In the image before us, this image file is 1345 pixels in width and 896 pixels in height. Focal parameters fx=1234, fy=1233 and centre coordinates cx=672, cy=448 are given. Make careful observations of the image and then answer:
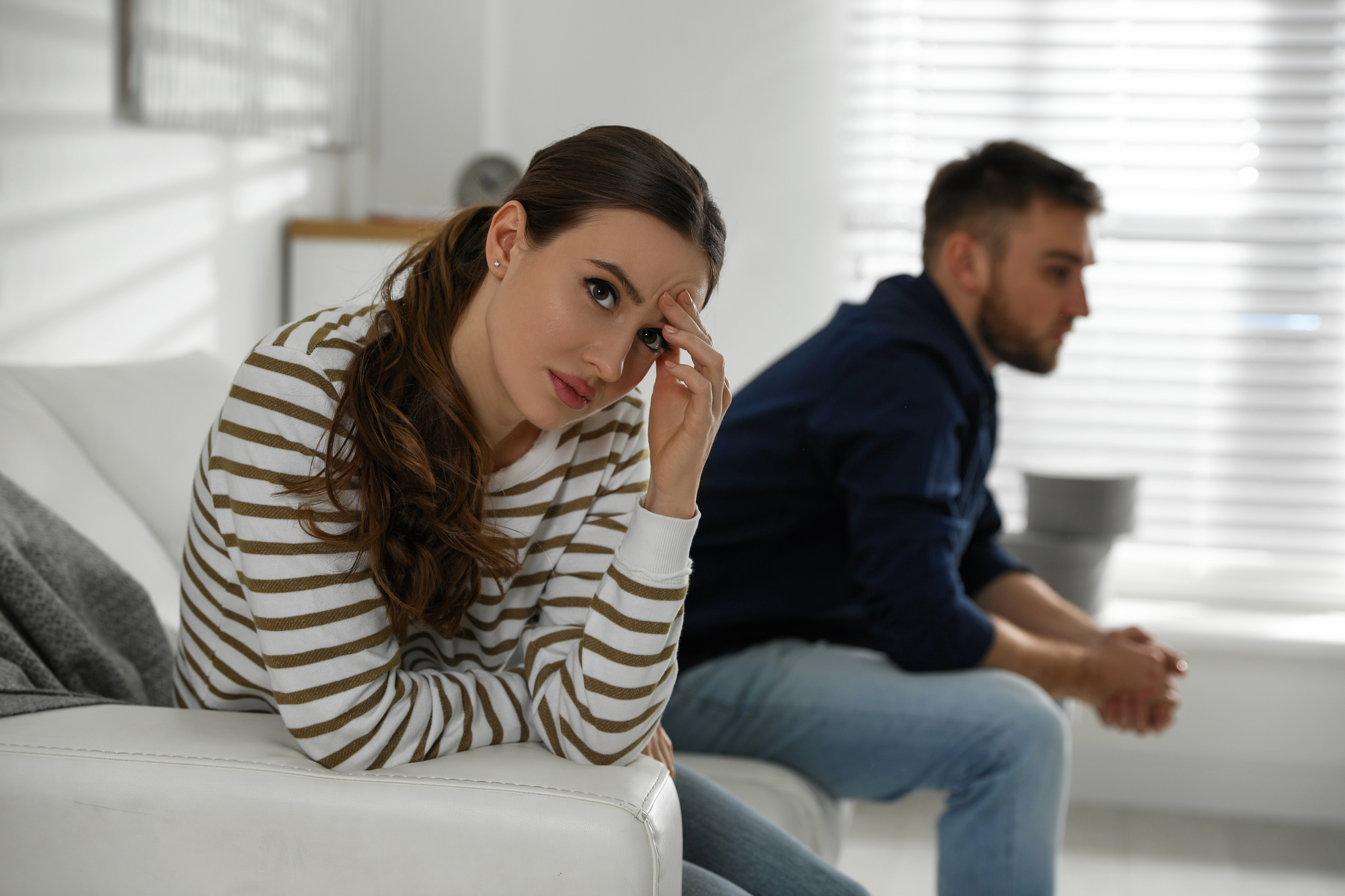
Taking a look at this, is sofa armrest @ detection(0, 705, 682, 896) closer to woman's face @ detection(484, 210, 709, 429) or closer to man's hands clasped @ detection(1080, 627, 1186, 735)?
woman's face @ detection(484, 210, 709, 429)

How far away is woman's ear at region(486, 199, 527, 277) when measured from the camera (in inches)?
40.9

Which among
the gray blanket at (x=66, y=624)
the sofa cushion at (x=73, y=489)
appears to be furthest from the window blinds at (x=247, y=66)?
the gray blanket at (x=66, y=624)

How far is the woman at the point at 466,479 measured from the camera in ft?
3.09

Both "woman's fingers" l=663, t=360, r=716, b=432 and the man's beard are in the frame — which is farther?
the man's beard

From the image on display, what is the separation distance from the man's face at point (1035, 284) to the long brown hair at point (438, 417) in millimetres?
884

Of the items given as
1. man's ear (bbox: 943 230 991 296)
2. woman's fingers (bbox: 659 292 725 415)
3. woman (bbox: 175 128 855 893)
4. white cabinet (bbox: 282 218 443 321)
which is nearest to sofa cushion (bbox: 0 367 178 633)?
woman (bbox: 175 128 855 893)

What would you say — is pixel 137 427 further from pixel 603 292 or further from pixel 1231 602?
pixel 1231 602

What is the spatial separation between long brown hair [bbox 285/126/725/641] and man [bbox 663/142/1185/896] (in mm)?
604

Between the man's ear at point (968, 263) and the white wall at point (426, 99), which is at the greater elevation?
the white wall at point (426, 99)

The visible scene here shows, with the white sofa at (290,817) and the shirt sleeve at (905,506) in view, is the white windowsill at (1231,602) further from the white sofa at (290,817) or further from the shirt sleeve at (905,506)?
the white sofa at (290,817)

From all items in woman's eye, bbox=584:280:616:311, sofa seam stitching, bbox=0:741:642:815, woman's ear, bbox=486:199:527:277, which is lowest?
sofa seam stitching, bbox=0:741:642:815

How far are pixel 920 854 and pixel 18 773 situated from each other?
1924 millimetres

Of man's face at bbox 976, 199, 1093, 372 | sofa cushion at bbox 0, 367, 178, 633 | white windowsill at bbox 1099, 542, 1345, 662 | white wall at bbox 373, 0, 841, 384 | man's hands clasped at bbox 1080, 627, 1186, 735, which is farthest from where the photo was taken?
white wall at bbox 373, 0, 841, 384

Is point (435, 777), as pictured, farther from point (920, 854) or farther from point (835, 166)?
point (835, 166)
